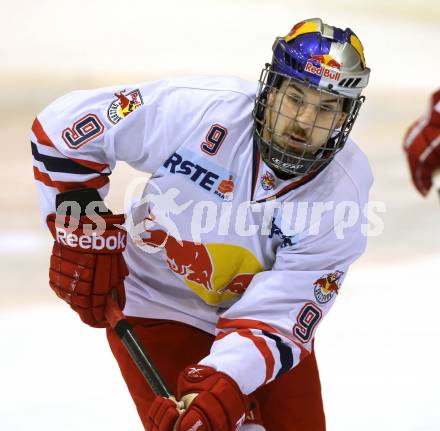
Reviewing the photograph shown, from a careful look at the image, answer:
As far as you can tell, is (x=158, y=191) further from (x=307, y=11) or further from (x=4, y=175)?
(x=307, y=11)

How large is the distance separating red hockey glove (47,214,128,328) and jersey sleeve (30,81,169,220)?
117mm

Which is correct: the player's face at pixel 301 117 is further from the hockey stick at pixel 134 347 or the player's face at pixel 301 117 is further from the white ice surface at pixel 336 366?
the white ice surface at pixel 336 366

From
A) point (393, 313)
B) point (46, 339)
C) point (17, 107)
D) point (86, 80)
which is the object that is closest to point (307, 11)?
point (86, 80)

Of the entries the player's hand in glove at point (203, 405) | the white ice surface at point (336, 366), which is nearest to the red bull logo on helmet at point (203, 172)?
the player's hand in glove at point (203, 405)

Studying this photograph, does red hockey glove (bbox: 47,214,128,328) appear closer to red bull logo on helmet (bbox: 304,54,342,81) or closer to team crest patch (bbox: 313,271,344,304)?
team crest patch (bbox: 313,271,344,304)

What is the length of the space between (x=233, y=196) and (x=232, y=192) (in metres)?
0.01

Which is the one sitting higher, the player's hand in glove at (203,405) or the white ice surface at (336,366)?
the player's hand in glove at (203,405)

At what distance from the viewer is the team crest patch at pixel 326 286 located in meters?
2.36

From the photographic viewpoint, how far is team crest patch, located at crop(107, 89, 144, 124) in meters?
2.34

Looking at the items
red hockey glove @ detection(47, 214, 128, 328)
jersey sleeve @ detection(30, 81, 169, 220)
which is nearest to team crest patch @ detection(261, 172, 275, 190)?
jersey sleeve @ detection(30, 81, 169, 220)

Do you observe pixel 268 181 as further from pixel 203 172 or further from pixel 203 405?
pixel 203 405

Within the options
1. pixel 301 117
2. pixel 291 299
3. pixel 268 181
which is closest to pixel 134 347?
pixel 291 299

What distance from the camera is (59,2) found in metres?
4.21

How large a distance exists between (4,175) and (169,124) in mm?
1394
